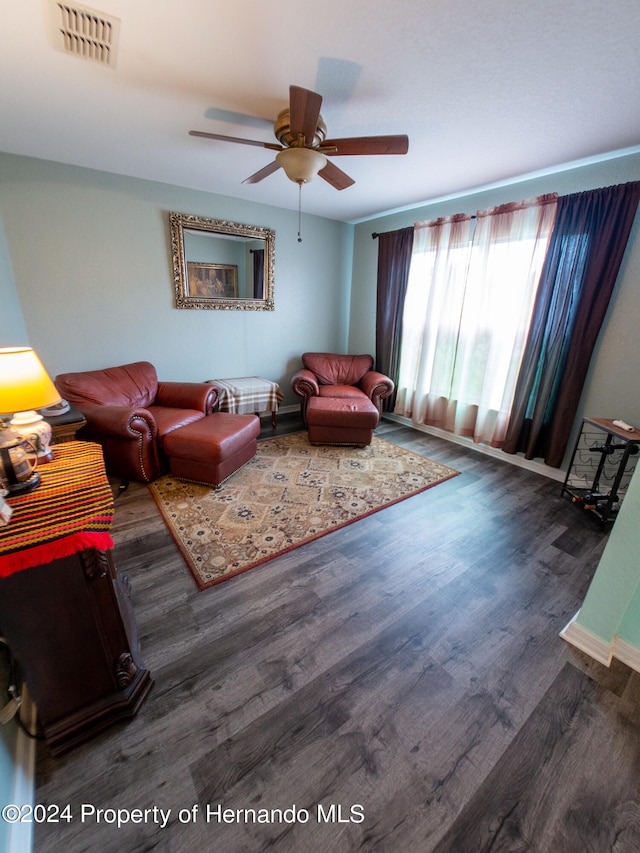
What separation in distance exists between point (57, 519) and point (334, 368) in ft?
11.8

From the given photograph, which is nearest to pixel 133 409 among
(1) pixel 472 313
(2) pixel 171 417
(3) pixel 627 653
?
(2) pixel 171 417

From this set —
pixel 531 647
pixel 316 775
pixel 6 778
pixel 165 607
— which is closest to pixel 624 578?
pixel 531 647

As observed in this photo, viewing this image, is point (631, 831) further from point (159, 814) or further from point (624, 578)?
point (159, 814)

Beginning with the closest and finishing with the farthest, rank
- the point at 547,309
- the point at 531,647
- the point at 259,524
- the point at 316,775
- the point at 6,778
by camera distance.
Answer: the point at 6,778, the point at 316,775, the point at 531,647, the point at 259,524, the point at 547,309

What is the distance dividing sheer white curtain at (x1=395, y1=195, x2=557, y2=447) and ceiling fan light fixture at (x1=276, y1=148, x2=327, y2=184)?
203 cm

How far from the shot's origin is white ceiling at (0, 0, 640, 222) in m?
1.24

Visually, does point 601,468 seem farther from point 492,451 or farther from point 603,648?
point 603,648

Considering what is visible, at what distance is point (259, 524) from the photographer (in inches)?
87.5

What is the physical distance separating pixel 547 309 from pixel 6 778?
386 centimetres

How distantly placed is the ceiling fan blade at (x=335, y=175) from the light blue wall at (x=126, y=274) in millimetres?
1905

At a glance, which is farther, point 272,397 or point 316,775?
point 272,397

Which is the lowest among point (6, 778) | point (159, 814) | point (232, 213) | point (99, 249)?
point (159, 814)

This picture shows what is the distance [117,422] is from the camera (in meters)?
2.40

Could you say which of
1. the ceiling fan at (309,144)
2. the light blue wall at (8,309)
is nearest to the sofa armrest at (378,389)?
the ceiling fan at (309,144)
